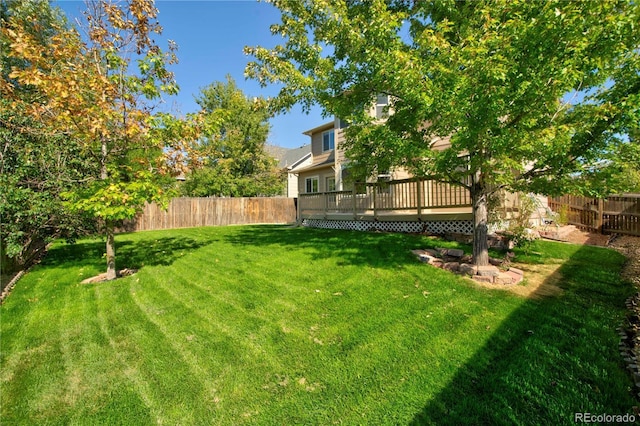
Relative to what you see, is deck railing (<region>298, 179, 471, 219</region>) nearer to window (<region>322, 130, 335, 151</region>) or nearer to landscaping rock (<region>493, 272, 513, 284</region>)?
landscaping rock (<region>493, 272, 513, 284</region>)

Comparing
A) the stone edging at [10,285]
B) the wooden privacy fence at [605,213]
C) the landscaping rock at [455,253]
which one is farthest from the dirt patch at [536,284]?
the stone edging at [10,285]

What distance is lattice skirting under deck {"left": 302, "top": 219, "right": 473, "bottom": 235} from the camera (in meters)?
8.22

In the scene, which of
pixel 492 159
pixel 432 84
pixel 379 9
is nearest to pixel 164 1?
pixel 379 9

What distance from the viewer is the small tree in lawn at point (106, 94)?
4.75 m

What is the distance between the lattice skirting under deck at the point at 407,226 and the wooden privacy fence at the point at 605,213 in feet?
11.0

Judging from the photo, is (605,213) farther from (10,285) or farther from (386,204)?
(10,285)

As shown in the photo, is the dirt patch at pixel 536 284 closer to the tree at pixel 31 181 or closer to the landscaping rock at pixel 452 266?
the landscaping rock at pixel 452 266

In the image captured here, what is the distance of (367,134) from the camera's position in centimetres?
515

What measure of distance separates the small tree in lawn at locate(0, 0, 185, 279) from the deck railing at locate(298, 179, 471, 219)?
5.88m

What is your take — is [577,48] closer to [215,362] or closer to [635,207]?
[215,362]

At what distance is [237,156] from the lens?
22.7 meters

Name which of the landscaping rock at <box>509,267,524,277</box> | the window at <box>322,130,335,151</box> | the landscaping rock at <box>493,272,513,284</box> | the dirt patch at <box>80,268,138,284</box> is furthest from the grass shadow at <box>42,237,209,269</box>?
the window at <box>322,130,335,151</box>

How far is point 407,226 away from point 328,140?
9.66m

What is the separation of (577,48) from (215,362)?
5.44m
